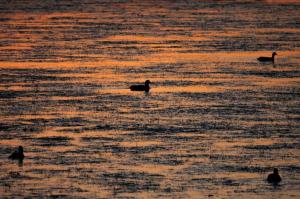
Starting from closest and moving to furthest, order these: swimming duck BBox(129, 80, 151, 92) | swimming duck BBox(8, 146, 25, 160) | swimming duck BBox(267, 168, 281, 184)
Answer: swimming duck BBox(267, 168, 281, 184) → swimming duck BBox(8, 146, 25, 160) → swimming duck BBox(129, 80, 151, 92)

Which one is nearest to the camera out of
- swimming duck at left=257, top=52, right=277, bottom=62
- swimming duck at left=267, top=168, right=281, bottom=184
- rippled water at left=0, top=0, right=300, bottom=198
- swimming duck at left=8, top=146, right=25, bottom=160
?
swimming duck at left=267, top=168, right=281, bottom=184

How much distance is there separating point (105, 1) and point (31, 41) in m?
32.5

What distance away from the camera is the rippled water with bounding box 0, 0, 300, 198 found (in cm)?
2341

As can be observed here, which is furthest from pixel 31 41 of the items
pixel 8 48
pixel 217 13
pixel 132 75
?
pixel 217 13

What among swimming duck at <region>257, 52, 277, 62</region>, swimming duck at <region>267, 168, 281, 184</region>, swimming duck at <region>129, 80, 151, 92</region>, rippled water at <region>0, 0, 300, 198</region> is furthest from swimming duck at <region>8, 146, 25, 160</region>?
swimming duck at <region>257, 52, 277, 62</region>

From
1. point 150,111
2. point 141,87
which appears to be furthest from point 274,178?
point 141,87

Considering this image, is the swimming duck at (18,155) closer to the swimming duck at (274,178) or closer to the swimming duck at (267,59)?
the swimming duck at (274,178)

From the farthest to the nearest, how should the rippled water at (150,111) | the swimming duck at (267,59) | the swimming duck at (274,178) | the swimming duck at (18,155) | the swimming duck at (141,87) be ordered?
1. the swimming duck at (267,59)
2. the swimming duck at (141,87)
3. the swimming duck at (18,155)
4. the rippled water at (150,111)
5. the swimming duck at (274,178)

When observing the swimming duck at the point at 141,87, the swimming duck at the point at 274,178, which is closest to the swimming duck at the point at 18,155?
the swimming duck at the point at 274,178

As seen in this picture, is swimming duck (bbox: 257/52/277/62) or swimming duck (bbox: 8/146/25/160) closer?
swimming duck (bbox: 8/146/25/160)

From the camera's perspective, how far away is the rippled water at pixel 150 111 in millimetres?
23406

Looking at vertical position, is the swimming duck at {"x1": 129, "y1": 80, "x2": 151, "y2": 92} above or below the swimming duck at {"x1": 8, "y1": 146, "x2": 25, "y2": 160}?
above

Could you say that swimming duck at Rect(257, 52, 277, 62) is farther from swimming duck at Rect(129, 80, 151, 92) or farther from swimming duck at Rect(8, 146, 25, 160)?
swimming duck at Rect(8, 146, 25, 160)

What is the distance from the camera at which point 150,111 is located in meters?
31.0
